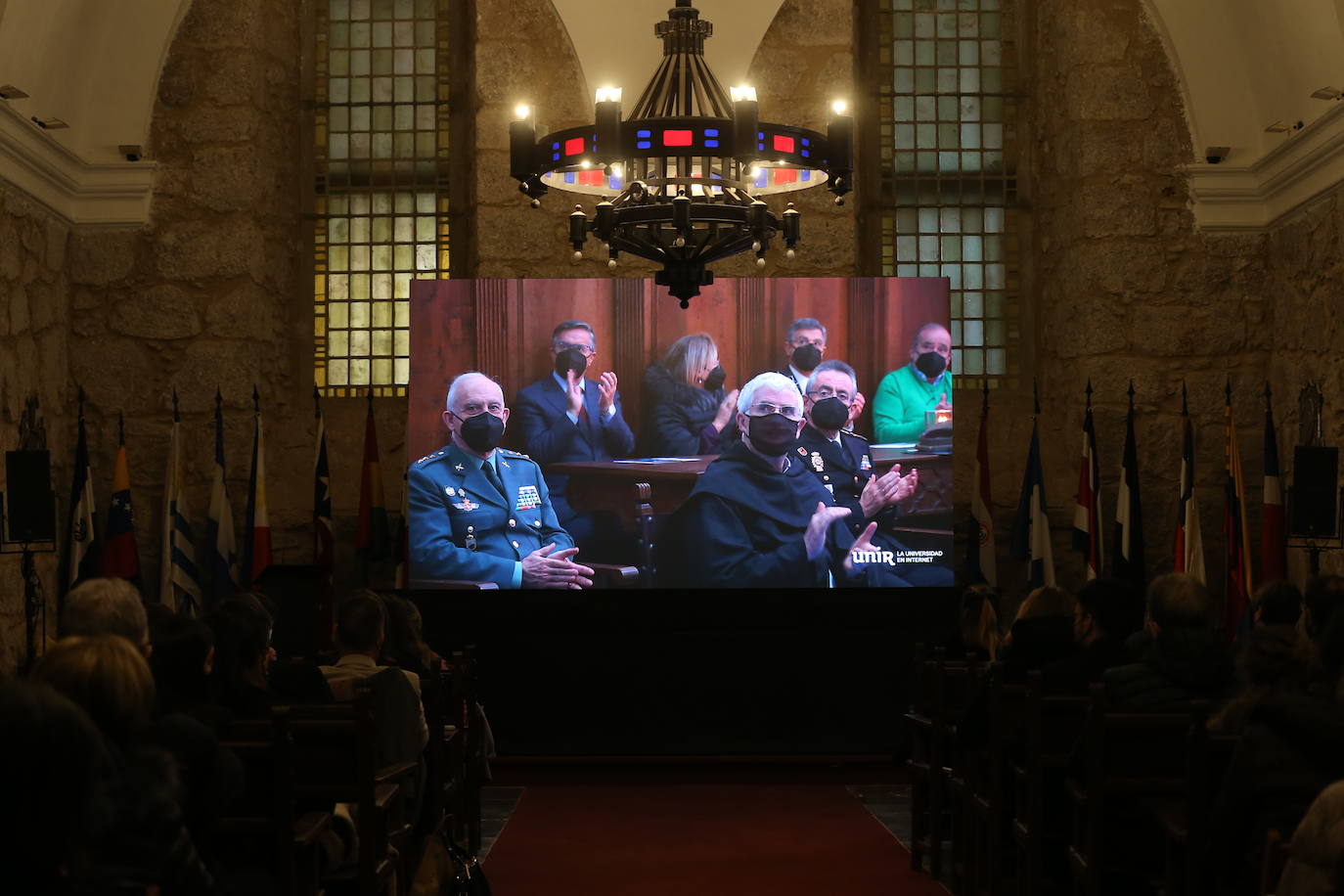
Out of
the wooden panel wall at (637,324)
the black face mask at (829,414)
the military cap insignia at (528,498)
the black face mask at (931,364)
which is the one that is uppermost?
the wooden panel wall at (637,324)

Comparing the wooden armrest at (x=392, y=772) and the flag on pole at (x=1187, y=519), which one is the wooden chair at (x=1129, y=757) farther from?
the flag on pole at (x=1187, y=519)

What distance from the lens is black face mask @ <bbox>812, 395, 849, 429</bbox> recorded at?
9352 mm

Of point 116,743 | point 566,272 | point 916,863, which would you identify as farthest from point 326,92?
point 116,743

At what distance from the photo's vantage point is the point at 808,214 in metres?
10.1

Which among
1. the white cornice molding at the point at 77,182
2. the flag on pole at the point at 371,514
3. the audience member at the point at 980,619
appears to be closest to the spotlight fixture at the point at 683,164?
the audience member at the point at 980,619

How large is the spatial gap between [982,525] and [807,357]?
1.42m

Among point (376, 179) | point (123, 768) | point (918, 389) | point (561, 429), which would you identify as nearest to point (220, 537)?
point (561, 429)

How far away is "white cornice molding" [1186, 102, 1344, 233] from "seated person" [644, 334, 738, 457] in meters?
3.19

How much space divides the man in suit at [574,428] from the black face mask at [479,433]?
6.4 inches

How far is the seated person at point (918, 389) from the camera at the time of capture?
9.34 metres

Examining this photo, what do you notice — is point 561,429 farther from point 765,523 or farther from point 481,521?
point 765,523

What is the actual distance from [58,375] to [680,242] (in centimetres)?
529

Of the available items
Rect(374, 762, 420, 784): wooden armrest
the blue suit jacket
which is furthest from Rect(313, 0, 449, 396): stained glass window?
Rect(374, 762, 420, 784): wooden armrest

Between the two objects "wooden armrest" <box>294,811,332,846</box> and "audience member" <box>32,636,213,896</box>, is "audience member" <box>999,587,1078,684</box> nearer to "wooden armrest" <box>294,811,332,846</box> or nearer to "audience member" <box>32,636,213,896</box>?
"wooden armrest" <box>294,811,332,846</box>
